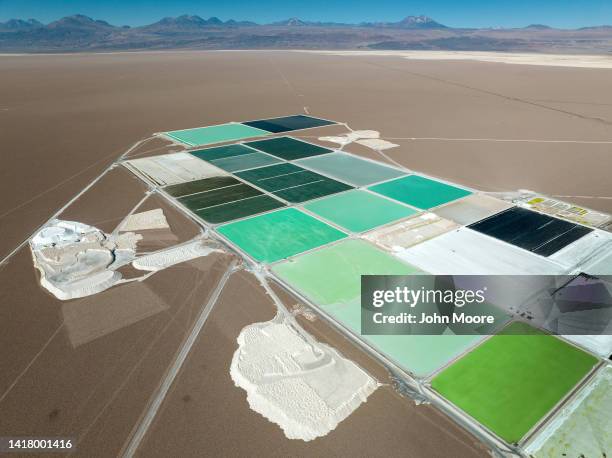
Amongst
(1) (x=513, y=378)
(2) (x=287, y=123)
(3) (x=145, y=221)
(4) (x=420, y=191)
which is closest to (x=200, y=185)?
(3) (x=145, y=221)

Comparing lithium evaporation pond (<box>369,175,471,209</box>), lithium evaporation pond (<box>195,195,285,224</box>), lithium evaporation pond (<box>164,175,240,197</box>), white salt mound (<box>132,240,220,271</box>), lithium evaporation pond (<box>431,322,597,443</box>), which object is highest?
lithium evaporation pond (<box>369,175,471,209</box>)

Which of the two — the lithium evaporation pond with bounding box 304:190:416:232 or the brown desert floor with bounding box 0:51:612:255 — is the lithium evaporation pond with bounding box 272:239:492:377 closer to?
the lithium evaporation pond with bounding box 304:190:416:232

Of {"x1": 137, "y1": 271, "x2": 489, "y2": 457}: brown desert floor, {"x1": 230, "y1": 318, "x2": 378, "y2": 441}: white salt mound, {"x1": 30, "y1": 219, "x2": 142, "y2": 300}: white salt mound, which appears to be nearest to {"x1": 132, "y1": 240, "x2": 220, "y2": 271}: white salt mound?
{"x1": 30, "y1": 219, "x2": 142, "y2": 300}: white salt mound

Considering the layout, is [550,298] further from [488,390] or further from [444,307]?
[488,390]

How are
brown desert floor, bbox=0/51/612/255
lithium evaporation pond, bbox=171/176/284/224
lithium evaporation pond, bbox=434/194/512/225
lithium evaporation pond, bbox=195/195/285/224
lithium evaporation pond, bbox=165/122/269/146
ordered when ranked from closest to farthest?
lithium evaporation pond, bbox=434/194/512/225, lithium evaporation pond, bbox=195/195/285/224, lithium evaporation pond, bbox=171/176/284/224, brown desert floor, bbox=0/51/612/255, lithium evaporation pond, bbox=165/122/269/146

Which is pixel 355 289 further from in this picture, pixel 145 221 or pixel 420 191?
pixel 145 221

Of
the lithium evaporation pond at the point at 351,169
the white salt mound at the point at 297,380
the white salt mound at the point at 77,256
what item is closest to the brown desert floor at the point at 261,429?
the white salt mound at the point at 297,380
